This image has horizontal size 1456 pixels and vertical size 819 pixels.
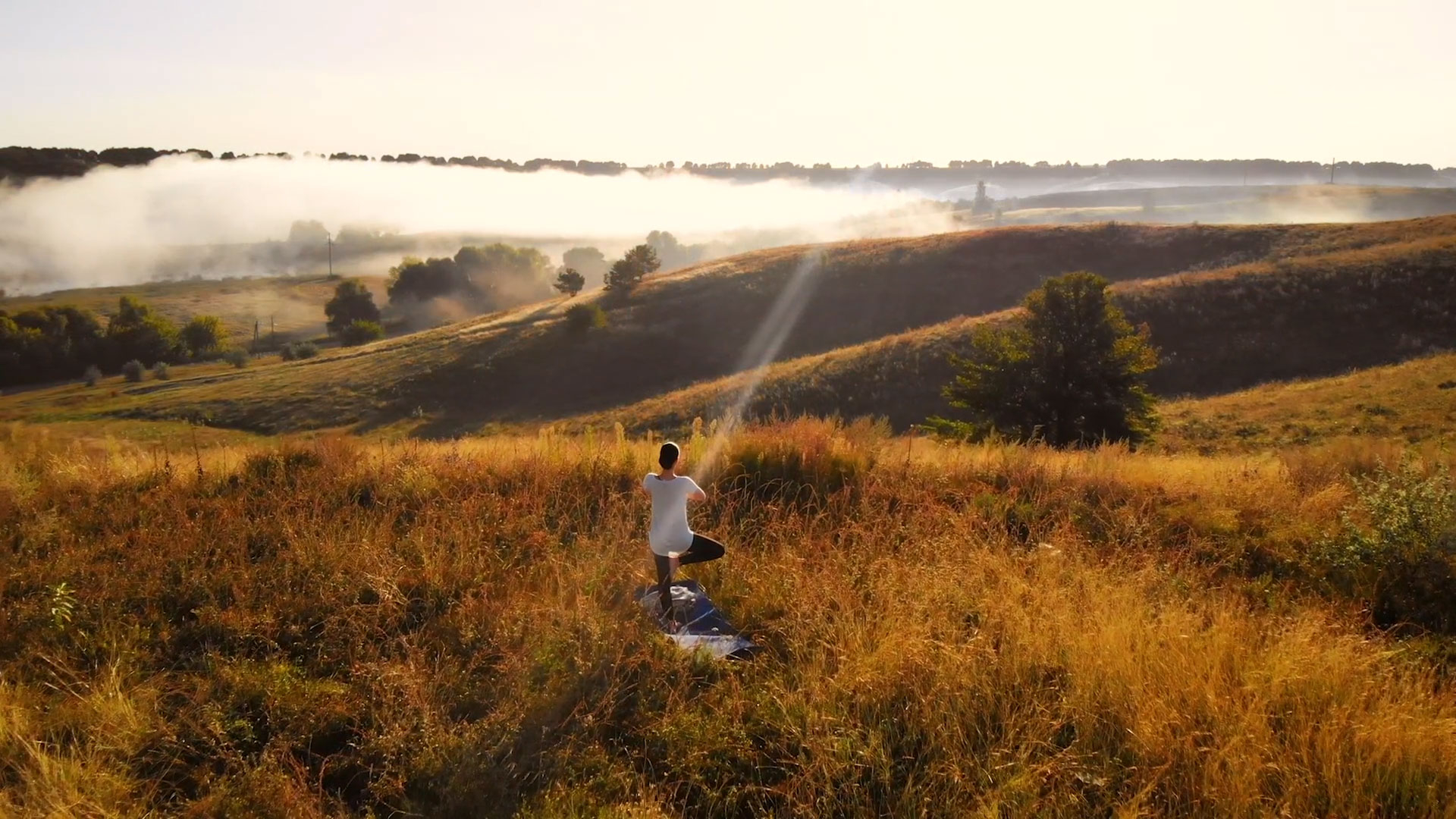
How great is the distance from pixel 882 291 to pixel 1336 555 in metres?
55.6

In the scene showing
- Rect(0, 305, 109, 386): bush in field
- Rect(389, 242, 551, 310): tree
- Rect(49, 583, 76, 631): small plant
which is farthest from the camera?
Rect(389, 242, 551, 310): tree

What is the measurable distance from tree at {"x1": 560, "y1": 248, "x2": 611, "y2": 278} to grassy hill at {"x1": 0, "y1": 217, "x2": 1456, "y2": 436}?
342 ft

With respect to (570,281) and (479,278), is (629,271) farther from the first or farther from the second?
(479,278)

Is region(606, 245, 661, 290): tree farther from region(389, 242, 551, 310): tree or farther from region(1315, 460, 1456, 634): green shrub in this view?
region(1315, 460, 1456, 634): green shrub

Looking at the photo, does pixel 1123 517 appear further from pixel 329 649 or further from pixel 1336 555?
pixel 329 649

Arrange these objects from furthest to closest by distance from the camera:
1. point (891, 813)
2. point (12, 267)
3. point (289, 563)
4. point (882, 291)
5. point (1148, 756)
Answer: point (12, 267) → point (882, 291) → point (289, 563) → point (1148, 756) → point (891, 813)

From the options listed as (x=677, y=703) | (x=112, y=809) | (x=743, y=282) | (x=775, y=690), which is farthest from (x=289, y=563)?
(x=743, y=282)

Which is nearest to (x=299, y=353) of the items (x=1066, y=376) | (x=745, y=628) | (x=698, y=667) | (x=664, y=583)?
(x=1066, y=376)

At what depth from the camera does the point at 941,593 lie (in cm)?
500

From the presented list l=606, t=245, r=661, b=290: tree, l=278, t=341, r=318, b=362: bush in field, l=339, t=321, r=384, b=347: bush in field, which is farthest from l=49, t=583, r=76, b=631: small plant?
l=339, t=321, r=384, b=347: bush in field

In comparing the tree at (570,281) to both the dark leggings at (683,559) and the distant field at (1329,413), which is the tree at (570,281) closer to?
the distant field at (1329,413)

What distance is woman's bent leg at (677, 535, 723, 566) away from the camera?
5.49 metres

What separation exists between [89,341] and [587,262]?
103013mm

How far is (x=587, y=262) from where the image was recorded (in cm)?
18112
